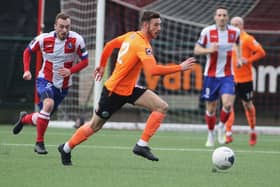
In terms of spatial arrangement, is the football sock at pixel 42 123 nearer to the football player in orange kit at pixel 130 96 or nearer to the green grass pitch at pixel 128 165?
the green grass pitch at pixel 128 165

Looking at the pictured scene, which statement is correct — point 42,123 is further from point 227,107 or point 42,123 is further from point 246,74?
point 246,74

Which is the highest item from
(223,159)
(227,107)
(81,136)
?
(227,107)

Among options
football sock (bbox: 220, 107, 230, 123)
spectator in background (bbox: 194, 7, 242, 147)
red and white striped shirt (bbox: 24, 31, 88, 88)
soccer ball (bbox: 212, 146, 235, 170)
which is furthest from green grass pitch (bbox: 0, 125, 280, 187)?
red and white striped shirt (bbox: 24, 31, 88, 88)

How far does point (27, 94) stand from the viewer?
53.9ft

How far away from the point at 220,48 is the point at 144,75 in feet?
12.6

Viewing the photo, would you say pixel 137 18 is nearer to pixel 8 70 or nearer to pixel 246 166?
pixel 8 70

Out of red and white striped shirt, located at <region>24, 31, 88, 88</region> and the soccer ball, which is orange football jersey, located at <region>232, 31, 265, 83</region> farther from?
the soccer ball

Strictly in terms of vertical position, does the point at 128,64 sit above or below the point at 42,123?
above

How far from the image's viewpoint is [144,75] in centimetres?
1616


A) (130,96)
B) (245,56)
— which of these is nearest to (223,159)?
(130,96)

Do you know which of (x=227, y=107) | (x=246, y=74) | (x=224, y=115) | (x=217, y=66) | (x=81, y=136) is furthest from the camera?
(x=246, y=74)

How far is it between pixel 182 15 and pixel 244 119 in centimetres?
248

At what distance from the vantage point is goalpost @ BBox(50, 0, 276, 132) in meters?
15.6

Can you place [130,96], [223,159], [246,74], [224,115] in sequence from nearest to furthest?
1. [223,159]
2. [130,96]
3. [224,115]
4. [246,74]
